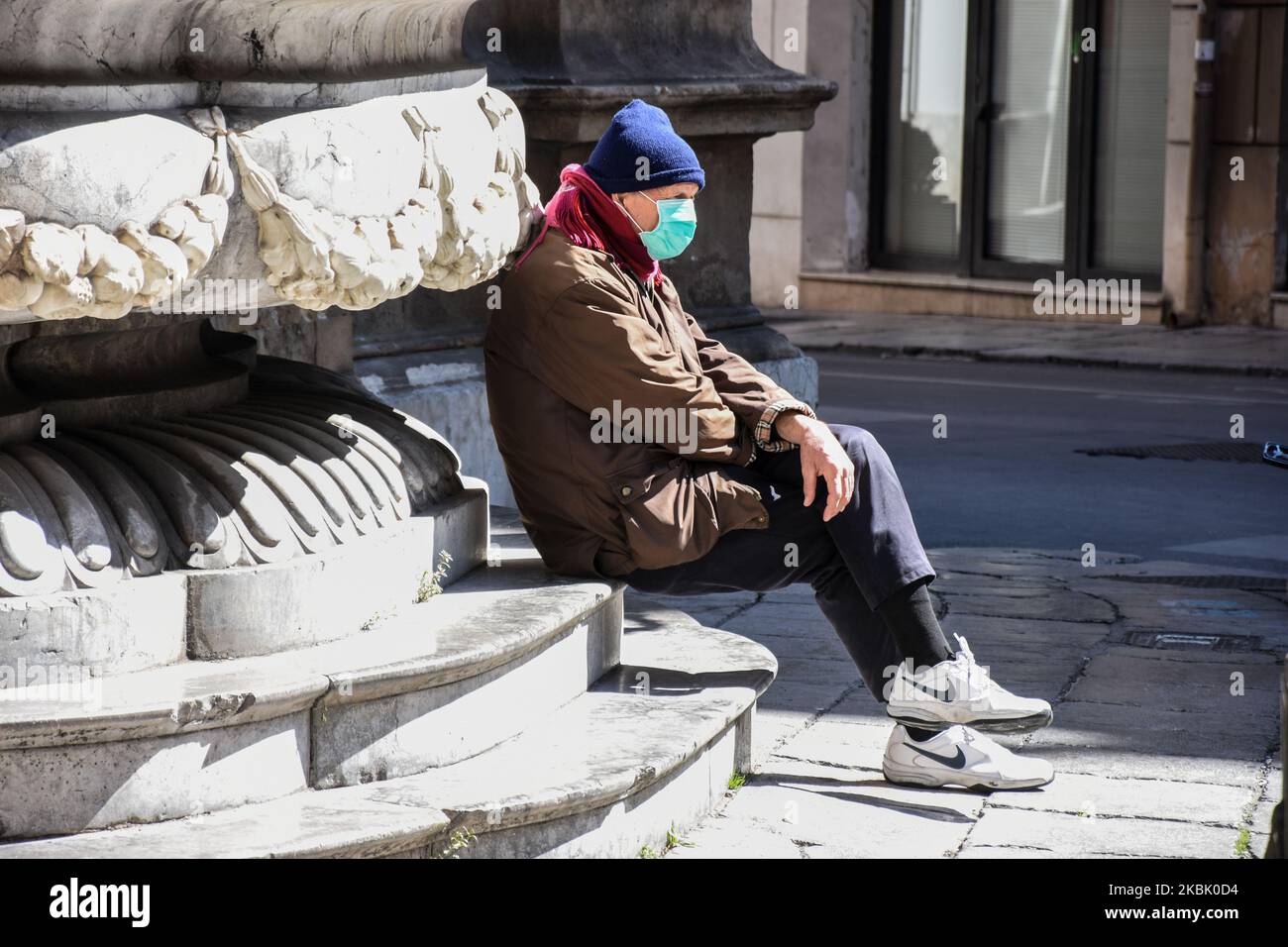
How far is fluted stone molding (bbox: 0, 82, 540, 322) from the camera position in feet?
10.1

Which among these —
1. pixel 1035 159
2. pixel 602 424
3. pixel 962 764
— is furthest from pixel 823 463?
pixel 1035 159

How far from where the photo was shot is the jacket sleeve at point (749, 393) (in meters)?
4.37

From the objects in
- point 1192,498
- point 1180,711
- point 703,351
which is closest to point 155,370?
point 703,351

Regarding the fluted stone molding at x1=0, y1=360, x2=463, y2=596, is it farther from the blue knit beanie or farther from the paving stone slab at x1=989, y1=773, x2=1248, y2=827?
the paving stone slab at x1=989, y1=773, x2=1248, y2=827

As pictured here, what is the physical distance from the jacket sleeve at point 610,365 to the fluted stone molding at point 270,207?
213 mm

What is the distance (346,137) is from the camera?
3.50 m

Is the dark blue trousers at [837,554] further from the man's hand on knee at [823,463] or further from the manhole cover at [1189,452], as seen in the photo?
the manhole cover at [1189,452]

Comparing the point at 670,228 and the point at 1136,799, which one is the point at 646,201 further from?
the point at 1136,799

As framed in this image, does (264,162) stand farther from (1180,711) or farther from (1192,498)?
(1192,498)

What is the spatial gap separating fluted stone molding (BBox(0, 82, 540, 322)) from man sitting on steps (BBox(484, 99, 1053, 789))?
0.27 metres

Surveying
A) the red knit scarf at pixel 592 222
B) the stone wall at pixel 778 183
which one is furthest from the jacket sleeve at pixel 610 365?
the stone wall at pixel 778 183

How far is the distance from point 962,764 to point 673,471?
2.75 ft

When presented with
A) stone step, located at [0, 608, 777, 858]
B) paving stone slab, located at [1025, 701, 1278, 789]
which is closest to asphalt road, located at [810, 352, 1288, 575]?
paving stone slab, located at [1025, 701, 1278, 789]

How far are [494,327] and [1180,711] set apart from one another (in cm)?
187
